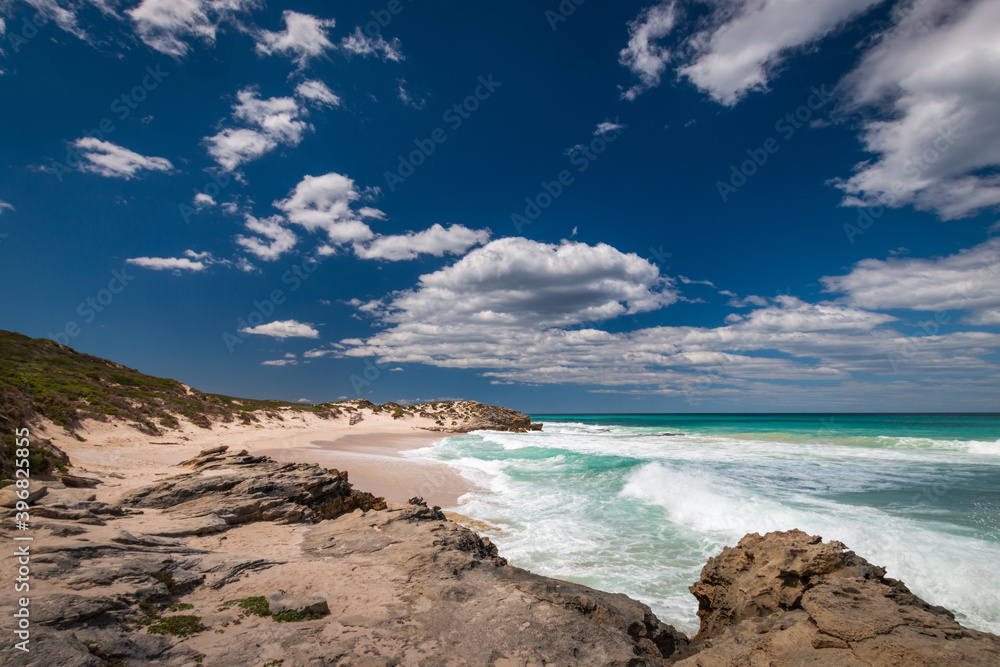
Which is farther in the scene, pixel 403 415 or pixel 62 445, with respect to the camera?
pixel 403 415

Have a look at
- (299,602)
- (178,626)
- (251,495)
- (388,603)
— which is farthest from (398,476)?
(178,626)

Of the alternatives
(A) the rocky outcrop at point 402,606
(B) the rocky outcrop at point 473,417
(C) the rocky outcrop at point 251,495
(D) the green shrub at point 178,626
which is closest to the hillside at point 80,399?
(C) the rocky outcrop at point 251,495

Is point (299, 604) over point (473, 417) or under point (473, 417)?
over

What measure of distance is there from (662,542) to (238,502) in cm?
1126

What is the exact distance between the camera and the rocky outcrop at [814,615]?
399cm

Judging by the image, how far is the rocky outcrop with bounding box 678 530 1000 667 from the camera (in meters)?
3.99

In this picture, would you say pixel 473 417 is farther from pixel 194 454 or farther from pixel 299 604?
pixel 299 604

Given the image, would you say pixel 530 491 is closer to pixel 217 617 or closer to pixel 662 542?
pixel 662 542

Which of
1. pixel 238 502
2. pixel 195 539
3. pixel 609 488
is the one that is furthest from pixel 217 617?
pixel 609 488

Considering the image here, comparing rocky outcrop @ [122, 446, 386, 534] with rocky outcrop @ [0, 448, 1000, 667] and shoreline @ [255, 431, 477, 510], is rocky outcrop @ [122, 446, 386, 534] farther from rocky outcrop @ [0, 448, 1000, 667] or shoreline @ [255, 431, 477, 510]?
shoreline @ [255, 431, 477, 510]

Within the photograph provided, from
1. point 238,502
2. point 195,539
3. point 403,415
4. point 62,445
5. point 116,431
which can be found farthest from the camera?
point 403,415

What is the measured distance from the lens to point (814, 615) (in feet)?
15.5

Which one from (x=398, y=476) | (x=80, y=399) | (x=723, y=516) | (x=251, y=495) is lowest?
(x=398, y=476)

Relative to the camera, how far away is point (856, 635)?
424 cm
